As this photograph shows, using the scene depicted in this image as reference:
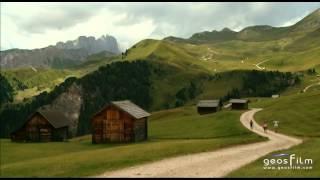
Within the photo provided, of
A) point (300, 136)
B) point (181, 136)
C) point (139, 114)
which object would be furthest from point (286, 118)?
point (139, 114)

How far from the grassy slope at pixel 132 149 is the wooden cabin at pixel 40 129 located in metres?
22.3

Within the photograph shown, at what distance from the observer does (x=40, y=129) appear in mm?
105438

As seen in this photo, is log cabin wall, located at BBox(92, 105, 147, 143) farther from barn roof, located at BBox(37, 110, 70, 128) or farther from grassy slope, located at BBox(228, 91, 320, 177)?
grassy slope, located at BBox(228, 91, 320, 177)

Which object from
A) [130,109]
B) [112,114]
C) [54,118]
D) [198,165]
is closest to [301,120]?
[130,109]

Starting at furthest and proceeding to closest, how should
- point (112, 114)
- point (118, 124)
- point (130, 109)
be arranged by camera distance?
point (130, 109), point (112, 114), point (118, 124)

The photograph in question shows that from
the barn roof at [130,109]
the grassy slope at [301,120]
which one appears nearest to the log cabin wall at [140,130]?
the barn roof at [130,109]

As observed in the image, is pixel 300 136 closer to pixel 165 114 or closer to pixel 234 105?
pixel 234 105

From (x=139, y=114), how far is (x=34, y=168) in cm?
5433

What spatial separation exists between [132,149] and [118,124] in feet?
124

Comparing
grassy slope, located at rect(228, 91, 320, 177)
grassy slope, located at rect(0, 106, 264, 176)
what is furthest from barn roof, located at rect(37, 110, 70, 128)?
grassy slope, located at rect(228, 91, 320, 177)

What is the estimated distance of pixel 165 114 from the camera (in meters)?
138

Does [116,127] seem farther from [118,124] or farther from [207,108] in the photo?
[207,108]

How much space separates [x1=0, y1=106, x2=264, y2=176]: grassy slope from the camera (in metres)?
37.7

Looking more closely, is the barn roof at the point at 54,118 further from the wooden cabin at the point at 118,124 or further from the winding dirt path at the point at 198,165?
the winding dirt path at the point at 198,165
